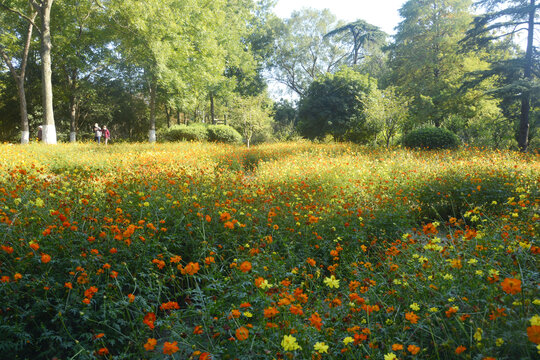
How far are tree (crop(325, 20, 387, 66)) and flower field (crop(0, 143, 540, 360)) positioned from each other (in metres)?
27.5

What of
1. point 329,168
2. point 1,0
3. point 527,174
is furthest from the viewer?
point 1,0

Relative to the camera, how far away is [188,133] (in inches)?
794

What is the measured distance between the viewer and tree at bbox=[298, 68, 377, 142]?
62.7 feet

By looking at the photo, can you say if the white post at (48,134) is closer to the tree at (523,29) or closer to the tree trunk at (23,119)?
the tree trunk at (23,119)

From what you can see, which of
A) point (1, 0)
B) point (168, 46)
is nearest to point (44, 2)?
point (1, 0)

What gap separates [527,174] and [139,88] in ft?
90.8

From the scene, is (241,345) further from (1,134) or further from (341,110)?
(1,134)

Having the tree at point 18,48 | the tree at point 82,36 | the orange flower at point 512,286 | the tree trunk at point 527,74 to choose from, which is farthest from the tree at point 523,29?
the tree at point 18,48

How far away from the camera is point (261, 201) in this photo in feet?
14.5

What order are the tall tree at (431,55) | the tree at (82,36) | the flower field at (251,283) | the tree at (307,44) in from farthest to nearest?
the tree at (307,44) < the tall tree at (431,55) < the tree at (82,36) < the flower field at (251,283)

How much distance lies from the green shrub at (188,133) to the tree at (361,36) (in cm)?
1705

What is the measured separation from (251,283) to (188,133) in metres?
19.0

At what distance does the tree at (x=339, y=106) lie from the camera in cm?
1911

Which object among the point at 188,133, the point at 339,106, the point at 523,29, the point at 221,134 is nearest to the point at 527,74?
the point at 523,29
